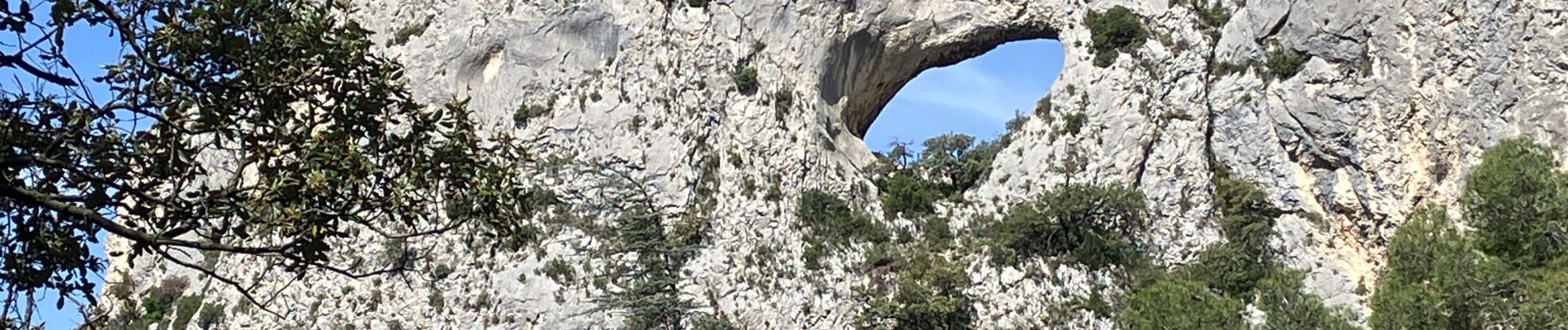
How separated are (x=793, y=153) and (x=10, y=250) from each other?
1159 inches

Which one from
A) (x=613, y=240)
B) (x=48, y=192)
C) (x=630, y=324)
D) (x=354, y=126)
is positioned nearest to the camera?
(x=48, y=192)

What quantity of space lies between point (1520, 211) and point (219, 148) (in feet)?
47.2

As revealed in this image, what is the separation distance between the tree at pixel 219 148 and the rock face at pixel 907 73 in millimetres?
24573

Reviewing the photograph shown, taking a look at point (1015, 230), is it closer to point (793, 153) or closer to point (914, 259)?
point (914, 259)

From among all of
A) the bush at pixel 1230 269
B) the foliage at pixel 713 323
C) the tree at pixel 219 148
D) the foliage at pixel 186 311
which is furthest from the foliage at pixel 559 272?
the tree at pixel 219 148

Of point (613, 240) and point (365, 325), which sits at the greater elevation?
point (613, 240)

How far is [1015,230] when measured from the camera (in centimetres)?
3347

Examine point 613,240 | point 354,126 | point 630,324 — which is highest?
point 613,240

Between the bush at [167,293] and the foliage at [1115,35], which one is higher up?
the foliage at [1115,35]

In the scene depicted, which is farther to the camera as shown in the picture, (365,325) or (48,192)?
(365,325)

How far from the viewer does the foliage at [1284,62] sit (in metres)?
33.2

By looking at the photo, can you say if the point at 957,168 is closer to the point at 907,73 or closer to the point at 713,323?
the point at 907,73

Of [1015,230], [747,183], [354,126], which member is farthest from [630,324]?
[354,126]

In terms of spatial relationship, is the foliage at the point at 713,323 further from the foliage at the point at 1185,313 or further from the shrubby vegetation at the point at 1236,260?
the foliage at the point at 1185,313
